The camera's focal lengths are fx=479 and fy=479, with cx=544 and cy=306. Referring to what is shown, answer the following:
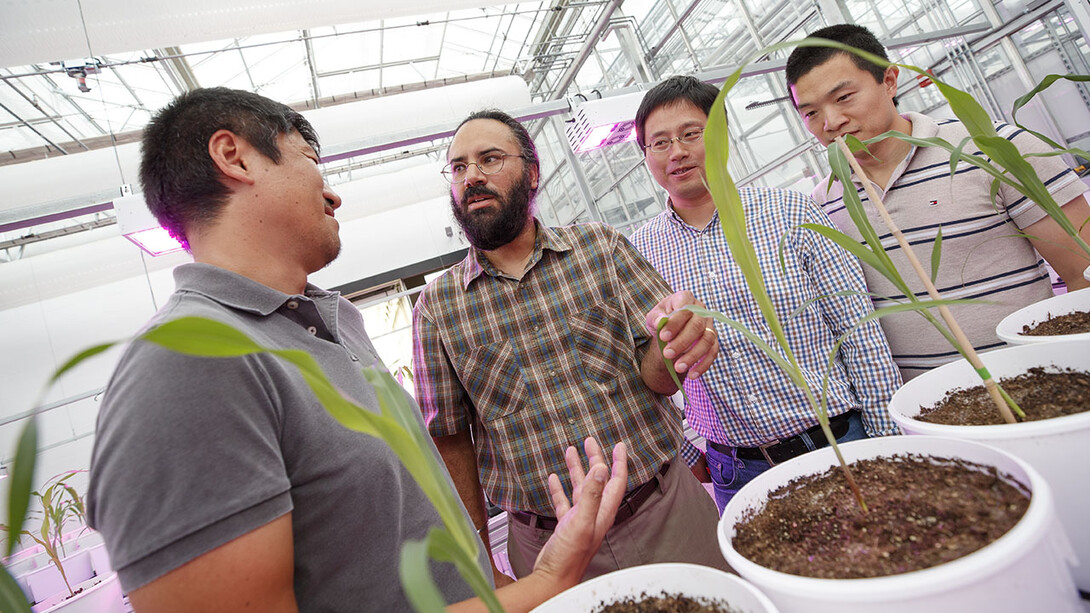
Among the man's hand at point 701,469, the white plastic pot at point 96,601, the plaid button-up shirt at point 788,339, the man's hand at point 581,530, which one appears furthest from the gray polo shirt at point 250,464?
the white plastic pot at point 96,601

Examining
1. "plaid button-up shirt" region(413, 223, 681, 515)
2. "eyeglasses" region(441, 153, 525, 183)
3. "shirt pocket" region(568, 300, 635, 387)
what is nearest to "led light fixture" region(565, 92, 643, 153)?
"eyeglasses" region(441, 153, 525, 183)

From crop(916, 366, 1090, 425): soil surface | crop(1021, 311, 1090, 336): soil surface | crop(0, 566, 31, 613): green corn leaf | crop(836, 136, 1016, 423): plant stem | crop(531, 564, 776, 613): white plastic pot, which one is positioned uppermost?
crop(0, 566, 31, 613): green corn leaf

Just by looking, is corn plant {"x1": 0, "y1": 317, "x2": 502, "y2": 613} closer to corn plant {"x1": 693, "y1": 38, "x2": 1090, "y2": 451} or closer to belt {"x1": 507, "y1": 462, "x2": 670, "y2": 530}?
corn plant {"x1": 693, "y1": 38, "x2": 1090, "y2": 451}

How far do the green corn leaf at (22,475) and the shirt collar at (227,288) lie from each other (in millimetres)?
421

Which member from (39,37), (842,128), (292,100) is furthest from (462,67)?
(842,128)

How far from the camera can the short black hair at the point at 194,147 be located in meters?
0.73

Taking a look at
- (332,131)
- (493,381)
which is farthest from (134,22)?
(493,381)

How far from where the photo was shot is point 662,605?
0.40 m

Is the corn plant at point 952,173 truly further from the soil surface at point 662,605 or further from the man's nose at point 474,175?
the man's nose at point 474,175

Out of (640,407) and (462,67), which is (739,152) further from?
(640,407)

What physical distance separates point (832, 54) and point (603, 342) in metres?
0.87

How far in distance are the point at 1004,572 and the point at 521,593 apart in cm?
42

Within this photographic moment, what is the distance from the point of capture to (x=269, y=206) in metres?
0.76

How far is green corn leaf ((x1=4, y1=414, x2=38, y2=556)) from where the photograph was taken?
228mm
